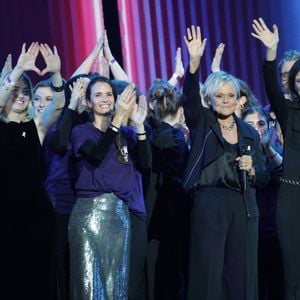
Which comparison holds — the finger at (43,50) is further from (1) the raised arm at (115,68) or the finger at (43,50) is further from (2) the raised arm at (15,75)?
(1) the raised arm at (115,68)

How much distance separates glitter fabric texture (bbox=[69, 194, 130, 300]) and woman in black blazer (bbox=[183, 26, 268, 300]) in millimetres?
387

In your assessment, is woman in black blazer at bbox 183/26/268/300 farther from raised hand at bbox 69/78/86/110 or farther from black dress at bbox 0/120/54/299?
black dress at bbox 0/120/54/299

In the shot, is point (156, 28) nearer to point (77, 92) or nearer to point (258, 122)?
point (258, 122)

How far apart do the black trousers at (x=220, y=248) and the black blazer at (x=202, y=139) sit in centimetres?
13

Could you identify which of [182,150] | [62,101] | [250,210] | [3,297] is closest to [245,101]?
[182,150]

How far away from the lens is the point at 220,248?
3391 mm

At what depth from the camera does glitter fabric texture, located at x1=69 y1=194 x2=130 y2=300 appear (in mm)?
3324

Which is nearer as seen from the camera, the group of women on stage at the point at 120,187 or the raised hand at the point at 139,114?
the group of women on stage at the point at 120,187

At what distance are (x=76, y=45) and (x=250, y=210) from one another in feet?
9.16

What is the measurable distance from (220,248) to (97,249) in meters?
0.62

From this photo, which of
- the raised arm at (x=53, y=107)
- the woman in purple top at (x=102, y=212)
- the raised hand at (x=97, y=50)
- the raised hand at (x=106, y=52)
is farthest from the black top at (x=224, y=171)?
the raised hand at (x=106, y=52)

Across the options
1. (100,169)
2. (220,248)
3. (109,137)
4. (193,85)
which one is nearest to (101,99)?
(109,137)

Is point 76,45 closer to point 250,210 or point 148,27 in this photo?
point 148,27

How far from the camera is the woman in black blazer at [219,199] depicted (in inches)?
133
